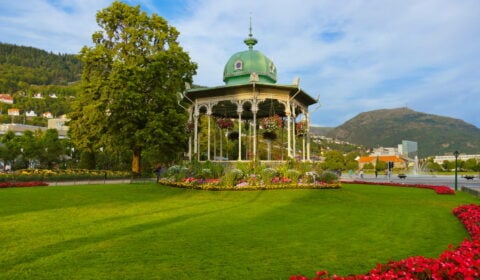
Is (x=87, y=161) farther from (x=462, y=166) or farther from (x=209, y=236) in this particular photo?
(x=462, y=166)

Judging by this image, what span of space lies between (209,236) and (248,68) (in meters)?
15.9

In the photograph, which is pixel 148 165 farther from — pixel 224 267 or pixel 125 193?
pixel 224 267

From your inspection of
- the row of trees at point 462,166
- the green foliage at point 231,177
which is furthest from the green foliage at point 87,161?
the row of trees at point 462,166

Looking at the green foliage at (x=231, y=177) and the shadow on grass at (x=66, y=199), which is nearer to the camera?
the shadow on grass at (x=66, y=199)

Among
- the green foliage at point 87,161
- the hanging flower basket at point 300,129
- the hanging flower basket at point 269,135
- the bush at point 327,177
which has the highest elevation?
the hanging flower basket at point 300,129

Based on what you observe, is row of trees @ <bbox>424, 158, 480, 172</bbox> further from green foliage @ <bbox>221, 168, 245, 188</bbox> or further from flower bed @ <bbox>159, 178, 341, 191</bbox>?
green foliage @ <bbox>221, 168, 245, 188</bbox>

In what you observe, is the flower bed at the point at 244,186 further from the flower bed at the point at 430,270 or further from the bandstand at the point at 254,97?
A: the flower bed at the point at 430,270

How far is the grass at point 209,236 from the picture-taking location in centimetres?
554

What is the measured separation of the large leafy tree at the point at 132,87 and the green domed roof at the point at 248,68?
745 cm

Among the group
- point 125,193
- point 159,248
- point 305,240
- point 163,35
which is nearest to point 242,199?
point 125,193

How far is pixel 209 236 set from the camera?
7.82 metres

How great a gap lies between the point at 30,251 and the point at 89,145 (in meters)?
26.6

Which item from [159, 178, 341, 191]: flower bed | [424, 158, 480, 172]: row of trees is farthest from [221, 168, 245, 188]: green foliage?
[424, 158, 480, 172]: row of trees

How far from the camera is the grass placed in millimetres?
5535
